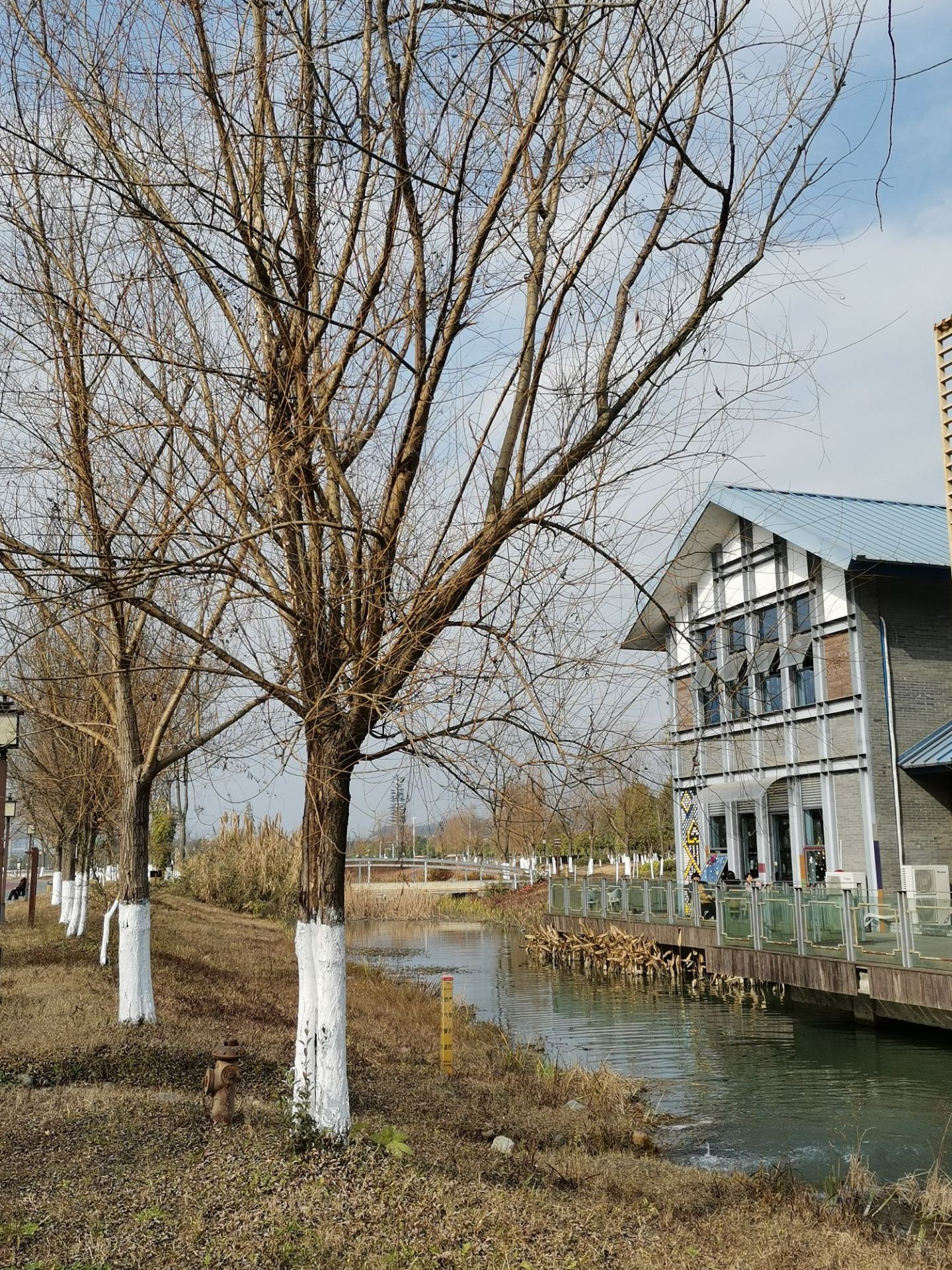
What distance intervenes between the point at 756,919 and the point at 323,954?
1495 cm

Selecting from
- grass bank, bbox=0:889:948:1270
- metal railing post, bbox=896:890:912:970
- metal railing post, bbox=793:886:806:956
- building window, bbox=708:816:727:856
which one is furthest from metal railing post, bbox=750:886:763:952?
building window, bbox=708:816:727:856

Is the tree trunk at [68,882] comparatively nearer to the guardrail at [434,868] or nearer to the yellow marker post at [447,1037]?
the yellow marker post at [447,1037]

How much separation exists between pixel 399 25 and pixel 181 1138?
6539 mm

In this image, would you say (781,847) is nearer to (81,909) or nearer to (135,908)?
(81,909)

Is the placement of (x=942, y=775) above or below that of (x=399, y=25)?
below

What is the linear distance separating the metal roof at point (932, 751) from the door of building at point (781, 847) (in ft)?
12.9

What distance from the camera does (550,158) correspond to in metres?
6.15

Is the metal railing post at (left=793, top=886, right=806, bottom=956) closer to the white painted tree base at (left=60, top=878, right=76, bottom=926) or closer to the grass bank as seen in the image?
the grass bank

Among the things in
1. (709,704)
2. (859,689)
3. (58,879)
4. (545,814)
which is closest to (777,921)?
(859,689)

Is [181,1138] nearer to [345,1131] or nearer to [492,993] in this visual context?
[345,1131]

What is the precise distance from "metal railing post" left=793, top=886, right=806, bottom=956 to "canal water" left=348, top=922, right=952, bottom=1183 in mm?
1254

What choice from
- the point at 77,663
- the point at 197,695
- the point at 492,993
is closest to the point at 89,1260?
the point at 197,695

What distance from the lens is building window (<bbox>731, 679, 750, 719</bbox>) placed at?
6.01m

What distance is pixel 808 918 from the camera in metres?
18.2
